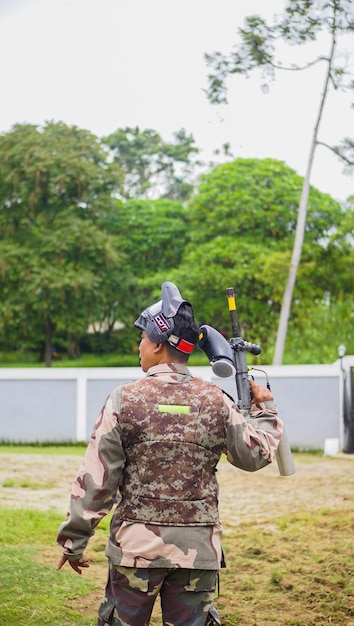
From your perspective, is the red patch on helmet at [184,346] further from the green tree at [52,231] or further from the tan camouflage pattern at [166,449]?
the green tree at [52,231]

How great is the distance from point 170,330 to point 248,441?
522 millimetres

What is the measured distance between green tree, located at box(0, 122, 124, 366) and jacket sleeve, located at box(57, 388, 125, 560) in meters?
27.3

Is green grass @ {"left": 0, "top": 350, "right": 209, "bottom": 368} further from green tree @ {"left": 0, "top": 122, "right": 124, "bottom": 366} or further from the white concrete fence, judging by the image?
the white concrete fence

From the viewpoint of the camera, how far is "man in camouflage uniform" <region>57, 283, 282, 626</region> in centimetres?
333

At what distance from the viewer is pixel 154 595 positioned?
3387 millimetres

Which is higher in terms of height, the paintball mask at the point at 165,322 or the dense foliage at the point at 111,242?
the dense foliage at the point at 111,242

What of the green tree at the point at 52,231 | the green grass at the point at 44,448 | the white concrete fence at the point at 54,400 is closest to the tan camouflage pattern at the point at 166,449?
the green grass at the point at 44,448

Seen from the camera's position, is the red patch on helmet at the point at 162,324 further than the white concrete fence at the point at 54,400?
No

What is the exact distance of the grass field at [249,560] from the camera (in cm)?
583

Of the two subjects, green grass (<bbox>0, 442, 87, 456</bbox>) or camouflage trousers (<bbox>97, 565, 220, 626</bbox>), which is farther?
green grass (<bbox>0, 442, 87, 456</bbox>)

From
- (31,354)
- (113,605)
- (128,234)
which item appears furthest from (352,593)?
(31,354)

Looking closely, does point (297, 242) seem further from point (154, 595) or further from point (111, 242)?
point (154, 595)

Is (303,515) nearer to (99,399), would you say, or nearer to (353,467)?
(353,467)

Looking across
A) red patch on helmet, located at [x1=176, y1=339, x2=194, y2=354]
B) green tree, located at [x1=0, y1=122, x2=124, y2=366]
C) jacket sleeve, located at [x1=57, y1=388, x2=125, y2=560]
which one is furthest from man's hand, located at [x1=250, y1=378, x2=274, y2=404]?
green tree, located at [x1=0, y1=122, x2=124, y2=366]
